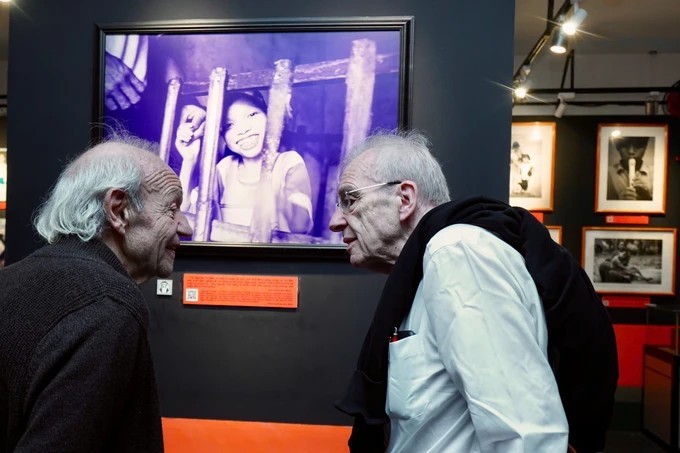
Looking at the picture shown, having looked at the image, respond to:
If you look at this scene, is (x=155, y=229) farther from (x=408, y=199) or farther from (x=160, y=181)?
(x=408, y=199)

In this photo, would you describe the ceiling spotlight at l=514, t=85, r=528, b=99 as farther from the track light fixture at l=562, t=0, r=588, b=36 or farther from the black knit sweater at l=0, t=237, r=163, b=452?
the black knit sweater at l=0, t=237, r=163, b=452

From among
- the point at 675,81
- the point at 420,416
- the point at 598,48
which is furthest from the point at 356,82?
the point at 675,81

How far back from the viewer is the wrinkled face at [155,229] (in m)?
1.32

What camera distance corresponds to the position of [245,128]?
269 centimetres

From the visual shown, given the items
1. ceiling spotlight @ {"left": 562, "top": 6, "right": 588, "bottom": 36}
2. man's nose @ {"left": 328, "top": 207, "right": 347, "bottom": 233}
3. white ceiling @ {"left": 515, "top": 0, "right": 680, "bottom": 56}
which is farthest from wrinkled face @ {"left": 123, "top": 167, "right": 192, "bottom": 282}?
white ceiling @ {"left": 515, "top": 0, "right": 680, "bottom": 56}

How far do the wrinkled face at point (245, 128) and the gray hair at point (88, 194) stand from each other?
54.0 inches

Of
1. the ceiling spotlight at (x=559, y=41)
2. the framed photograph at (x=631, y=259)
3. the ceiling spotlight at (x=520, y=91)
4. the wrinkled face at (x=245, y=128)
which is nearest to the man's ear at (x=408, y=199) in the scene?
the wrinkled face at (x=245, y=128)

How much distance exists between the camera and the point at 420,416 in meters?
1.18

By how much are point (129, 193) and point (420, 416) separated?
2.55 ft

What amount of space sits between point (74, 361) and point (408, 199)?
2.86 ft

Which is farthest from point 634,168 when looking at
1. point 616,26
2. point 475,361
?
point 475,361

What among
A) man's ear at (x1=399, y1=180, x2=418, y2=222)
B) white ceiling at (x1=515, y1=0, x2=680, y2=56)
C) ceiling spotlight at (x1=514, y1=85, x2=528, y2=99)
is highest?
white ceiling at (x1=515, y1=0, x2=680, y2=56)

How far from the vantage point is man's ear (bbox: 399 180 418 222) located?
1.50 m

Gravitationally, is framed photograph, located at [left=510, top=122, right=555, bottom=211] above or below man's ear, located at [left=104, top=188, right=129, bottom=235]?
above
